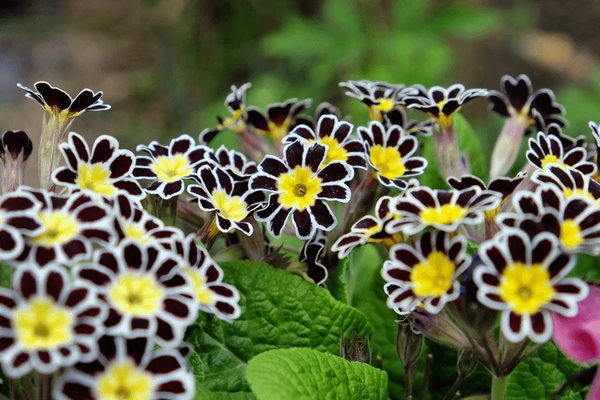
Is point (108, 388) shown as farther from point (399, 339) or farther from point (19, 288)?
point (399, 339)

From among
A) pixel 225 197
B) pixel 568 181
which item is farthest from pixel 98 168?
pixel 568 181

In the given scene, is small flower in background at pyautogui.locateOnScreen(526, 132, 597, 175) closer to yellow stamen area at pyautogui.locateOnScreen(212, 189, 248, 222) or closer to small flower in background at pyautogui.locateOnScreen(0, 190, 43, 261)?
yellow stamen area at pyautogui.locateOnScreen(212, 189, 248, 222)

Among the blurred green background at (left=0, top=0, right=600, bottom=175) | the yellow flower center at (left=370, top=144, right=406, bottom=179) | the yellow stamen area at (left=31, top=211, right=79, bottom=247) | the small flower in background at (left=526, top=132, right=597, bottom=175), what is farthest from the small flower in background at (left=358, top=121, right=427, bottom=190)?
the blurred green background at (left=0, top=0, right=600, bottom=175)

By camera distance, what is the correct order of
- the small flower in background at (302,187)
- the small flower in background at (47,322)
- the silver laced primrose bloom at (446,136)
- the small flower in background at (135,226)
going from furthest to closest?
the silver laced primrose bloom at (446,136) → the small flower in background at (302,187) → the small flower in background at (135,226) → the small flower in background at (47,322)

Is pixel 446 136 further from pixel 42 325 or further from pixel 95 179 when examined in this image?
pixel 42 325

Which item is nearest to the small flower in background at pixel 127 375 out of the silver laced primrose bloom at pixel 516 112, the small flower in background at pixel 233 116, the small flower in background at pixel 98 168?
the small flower in background at pixel 98 168

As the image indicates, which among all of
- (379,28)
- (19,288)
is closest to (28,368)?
(19,288)

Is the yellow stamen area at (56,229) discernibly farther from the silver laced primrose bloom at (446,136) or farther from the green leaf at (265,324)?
the silver laced primrose bloom at (446,136)
